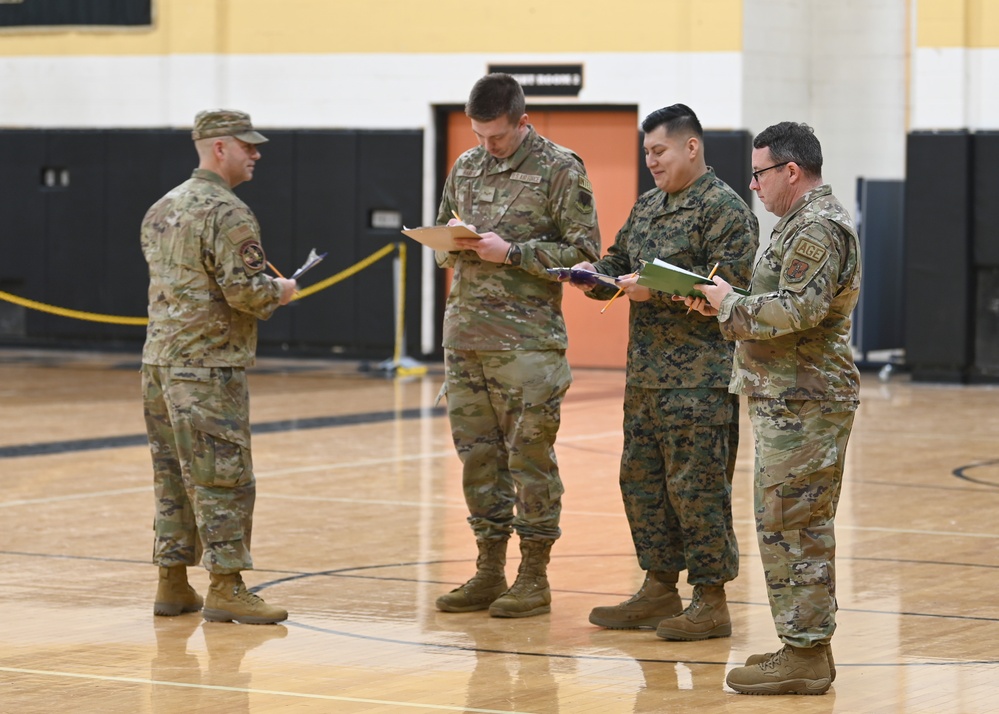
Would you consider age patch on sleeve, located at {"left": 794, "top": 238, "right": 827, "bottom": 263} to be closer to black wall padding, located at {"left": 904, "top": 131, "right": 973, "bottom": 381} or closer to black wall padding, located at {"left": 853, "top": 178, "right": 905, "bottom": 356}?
black wall padding, located at {"left": 904, "top": 131, "right": 973, "bottom": 381}

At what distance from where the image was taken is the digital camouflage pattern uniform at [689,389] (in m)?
6.45

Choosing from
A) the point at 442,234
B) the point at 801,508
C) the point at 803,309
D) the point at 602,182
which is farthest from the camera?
the point at 602,182

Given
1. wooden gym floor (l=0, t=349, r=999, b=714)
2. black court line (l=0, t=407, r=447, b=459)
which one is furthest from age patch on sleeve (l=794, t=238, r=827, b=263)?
black court line (l=0, t=407, r=447, b=459)

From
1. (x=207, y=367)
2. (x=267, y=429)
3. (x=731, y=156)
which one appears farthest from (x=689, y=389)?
(x=731, y=156)

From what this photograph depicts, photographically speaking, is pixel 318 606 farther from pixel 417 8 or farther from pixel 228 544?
pixel 417 8

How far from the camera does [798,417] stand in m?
5.61

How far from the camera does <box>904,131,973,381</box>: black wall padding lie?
17.7 m

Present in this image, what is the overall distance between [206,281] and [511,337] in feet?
4.21

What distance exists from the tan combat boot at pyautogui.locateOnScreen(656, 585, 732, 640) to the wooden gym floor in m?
0.06

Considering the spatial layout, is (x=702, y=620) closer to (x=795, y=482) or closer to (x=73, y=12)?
(x=795, y=482)

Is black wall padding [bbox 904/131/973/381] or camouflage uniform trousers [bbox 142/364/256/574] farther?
black wall padding [bbox 904/131/973/381]

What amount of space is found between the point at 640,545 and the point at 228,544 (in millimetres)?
1685

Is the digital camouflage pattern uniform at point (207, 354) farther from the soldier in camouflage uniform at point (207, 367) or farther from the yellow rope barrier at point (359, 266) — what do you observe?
the yellow rope barrier at point (359, 266)

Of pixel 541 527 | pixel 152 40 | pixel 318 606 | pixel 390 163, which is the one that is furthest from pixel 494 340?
pixel 152 40
